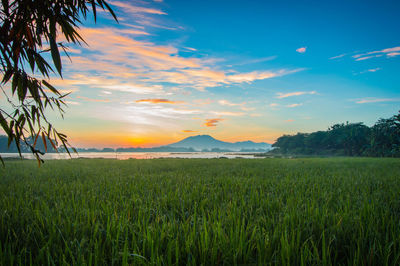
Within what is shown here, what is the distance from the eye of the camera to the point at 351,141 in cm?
5119

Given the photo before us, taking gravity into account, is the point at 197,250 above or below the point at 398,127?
below

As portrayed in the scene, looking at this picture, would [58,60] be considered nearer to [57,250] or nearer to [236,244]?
[57,250]

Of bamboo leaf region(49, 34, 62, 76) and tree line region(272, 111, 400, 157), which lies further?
tree line region(272, 111, 400, 157)

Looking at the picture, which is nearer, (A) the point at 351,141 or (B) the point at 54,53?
(B) the point at 54,53

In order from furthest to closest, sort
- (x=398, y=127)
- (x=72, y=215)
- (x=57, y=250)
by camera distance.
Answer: (x=398, y=127), (x=72, y=215), (x=57, y=250)

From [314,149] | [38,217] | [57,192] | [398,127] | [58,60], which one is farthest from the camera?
[314,149]

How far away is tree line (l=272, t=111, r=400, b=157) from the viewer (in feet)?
128

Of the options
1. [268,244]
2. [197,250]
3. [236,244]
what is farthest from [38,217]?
[268,244]

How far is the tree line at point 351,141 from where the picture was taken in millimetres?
39031

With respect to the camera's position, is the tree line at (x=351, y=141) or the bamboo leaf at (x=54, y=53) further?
→ the tree line at (x=351, y=141)

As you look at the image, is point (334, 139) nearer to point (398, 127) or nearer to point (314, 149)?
point (314, 149)

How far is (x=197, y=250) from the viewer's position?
159 cm

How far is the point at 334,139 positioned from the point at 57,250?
227 ft

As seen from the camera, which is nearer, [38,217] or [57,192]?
Answer: [38,217]
